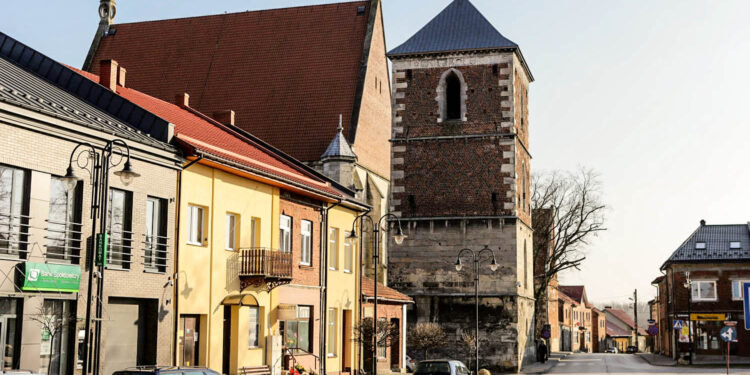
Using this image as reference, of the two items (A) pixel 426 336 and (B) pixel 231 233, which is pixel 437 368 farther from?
(A) pixel 426 336

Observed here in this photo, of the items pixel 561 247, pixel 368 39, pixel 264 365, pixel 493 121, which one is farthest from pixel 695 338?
pixel 264 365

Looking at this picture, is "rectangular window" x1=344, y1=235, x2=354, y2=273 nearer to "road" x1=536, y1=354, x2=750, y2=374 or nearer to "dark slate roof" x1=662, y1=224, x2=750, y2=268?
"road" x1=536, y1=354, x2=750, y2=374

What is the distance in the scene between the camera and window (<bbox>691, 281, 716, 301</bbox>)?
56.6 metres

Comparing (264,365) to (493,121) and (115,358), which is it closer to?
(115,358)

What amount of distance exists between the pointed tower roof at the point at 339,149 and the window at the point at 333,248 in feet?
28.8

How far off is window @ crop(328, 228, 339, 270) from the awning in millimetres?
6140

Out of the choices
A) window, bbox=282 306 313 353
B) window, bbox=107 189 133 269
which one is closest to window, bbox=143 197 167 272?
window, bbox=107 189 133 269

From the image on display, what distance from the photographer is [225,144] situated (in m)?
26.2

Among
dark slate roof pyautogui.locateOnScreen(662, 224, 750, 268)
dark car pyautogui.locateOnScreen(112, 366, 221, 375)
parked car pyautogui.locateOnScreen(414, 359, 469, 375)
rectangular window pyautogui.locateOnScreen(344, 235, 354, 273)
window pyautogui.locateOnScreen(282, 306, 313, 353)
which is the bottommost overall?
parked car pyautogui.locateOnScreen(414, 359, 469, 375)

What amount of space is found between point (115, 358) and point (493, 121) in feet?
95.4

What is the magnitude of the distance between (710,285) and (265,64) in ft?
102

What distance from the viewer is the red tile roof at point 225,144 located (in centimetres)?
2358

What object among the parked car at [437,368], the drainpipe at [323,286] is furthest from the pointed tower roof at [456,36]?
the parked car at [437,368]

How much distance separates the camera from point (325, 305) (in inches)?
1153
